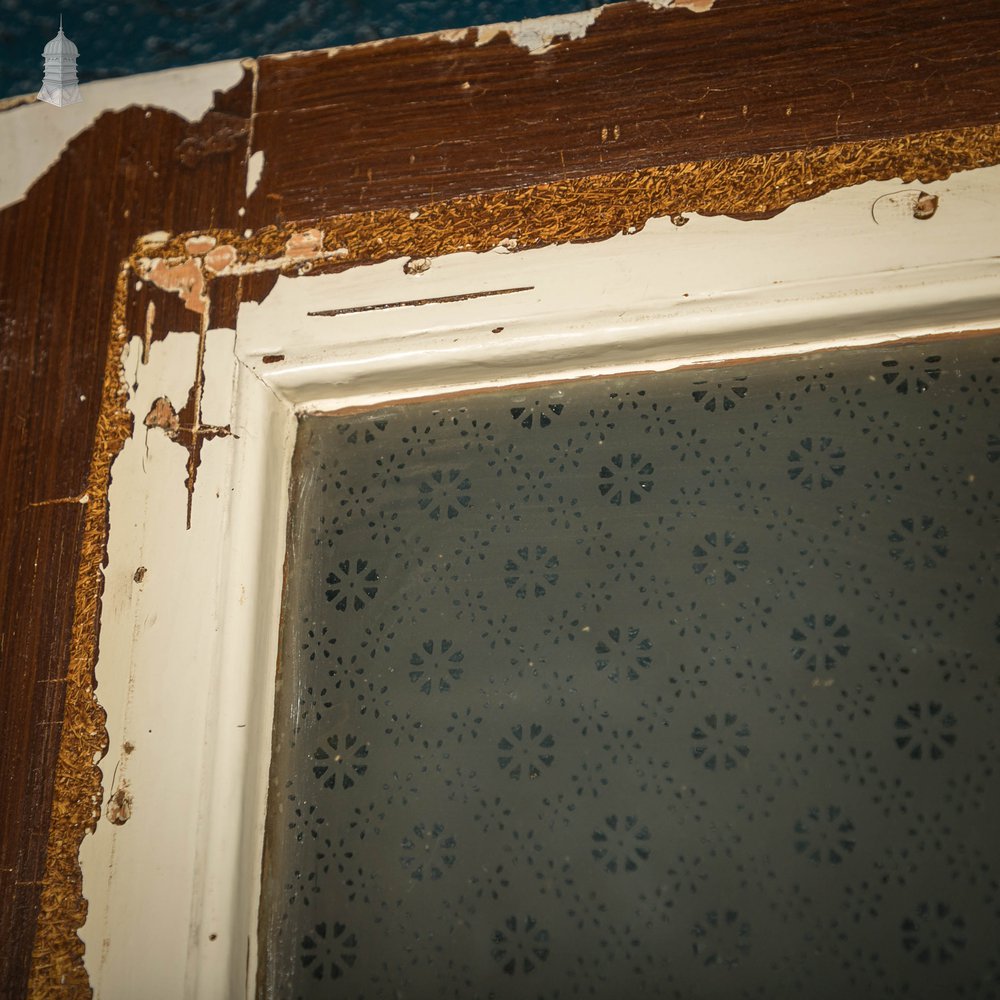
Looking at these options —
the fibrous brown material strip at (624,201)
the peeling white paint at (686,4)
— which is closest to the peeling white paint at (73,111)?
the fibrous brown material strip at (624,201)

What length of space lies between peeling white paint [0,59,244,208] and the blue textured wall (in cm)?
2

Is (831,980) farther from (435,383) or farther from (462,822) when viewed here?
(435,383)

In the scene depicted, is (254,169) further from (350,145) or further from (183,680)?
(183,680)

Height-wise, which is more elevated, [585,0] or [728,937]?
[585,0]

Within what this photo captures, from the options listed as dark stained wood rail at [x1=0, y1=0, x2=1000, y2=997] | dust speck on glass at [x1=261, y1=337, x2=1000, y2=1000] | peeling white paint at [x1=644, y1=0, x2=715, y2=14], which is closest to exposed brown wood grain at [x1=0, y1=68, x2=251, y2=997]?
dark stained wood rail at [x1=0, y1=0, x2=1000, y2=997]

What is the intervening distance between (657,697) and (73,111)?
3.48 feet

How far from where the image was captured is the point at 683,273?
98 centimetres

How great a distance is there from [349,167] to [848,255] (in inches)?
23.3

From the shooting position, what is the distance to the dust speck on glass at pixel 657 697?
82 cm

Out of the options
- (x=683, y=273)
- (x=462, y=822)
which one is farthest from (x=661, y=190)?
(x=462, y=822)

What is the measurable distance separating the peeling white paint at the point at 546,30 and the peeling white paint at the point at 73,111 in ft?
1.18

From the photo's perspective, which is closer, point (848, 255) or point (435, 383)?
point (848, 255)

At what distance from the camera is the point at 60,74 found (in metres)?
1.17

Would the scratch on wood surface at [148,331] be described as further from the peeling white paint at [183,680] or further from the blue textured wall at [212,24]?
the blue textured wall at [212,24]
